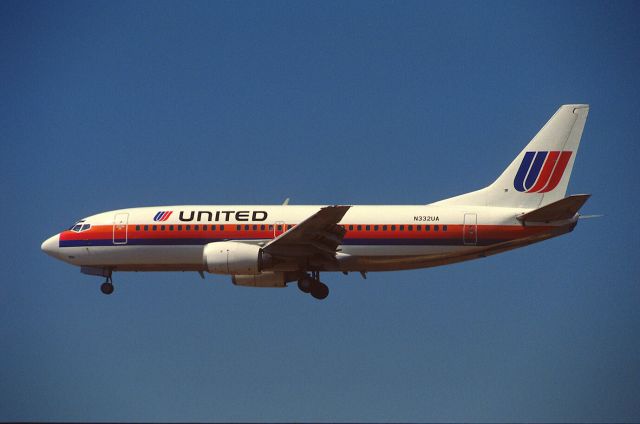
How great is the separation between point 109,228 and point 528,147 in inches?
794

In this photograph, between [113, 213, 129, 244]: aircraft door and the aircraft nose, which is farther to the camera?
the aircraft nose

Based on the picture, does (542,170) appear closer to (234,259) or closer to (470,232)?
(470,232)

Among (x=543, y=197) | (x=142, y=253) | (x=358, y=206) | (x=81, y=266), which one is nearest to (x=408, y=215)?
(x=358, y=206)

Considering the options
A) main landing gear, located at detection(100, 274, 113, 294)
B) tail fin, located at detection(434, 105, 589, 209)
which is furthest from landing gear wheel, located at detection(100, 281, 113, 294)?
tail fin, located at detection(434, 105, 589, 209)

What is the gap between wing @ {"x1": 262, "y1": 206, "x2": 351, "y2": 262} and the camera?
2046 inches

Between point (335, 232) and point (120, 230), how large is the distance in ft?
35.3

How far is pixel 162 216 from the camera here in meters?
57.0

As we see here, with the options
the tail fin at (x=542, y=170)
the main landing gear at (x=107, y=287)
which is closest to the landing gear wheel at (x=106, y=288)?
the main landing gear at (x=107, y=287)

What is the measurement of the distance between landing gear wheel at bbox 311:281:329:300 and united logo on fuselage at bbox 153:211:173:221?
7.78 meters

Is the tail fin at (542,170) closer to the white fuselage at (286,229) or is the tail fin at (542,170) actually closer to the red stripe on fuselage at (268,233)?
the white fuselage at (286,229)

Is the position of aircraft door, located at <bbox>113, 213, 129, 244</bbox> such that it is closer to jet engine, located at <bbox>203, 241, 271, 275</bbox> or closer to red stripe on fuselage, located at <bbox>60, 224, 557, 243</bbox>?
red stripe on fuselage, located at <bbox>60, 224, 557, 243</bbox>

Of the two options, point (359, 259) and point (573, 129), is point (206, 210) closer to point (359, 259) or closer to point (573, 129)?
point (359, 259)

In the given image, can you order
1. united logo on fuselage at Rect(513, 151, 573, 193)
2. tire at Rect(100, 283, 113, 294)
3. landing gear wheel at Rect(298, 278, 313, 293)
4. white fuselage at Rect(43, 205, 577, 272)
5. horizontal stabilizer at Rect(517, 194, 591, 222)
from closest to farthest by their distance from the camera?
horizontal stabilizer at Rect(517, 194, 591, 222), white fuselage at Rect(43, 205, 577, 272), landing gear wheel at Rect(298, 278, 313, 293), united logo on fuselage at Rect(513, 151, 573, 193), tire at Rect(100, 283, 113, 294)

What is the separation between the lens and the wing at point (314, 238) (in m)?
52.0
